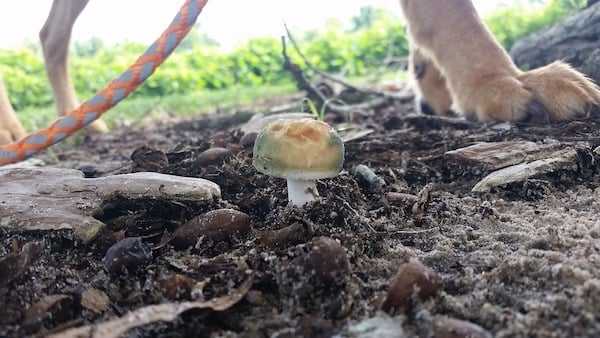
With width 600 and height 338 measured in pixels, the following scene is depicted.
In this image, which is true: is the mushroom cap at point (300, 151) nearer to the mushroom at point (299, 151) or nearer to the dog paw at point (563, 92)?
the mushroom at point (299, 151)

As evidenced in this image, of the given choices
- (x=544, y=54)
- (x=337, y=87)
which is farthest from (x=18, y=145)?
(x=337, y=87)

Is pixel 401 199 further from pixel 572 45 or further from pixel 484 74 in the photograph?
pixel 572 45

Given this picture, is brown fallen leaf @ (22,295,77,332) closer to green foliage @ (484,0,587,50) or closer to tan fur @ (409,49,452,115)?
tan fur @ (409,49,452,115)

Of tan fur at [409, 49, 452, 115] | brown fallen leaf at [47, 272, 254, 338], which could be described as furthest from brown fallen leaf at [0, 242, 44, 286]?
tan fur at [409, 49, 452, 115]

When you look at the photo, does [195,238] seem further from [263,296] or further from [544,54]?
[544,54]

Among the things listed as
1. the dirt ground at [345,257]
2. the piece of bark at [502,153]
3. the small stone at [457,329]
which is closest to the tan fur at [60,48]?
the dirt ground at [345,257]

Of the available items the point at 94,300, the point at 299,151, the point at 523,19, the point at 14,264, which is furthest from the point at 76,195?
the point at 523,19
